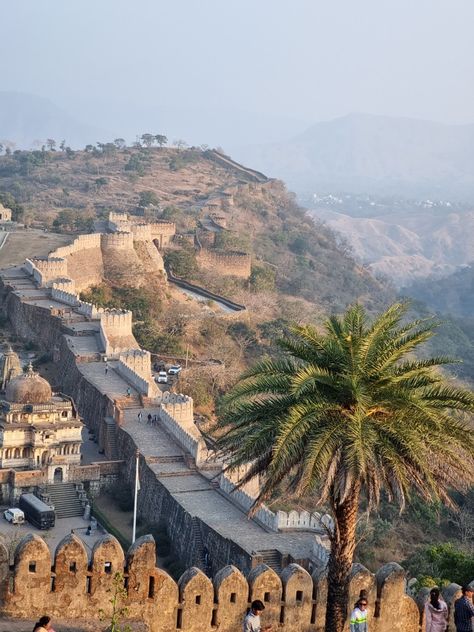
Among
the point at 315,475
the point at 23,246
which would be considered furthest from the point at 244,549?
the point at 23,246

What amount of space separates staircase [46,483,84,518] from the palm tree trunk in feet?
48.9

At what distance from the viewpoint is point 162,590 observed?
42.4 feet

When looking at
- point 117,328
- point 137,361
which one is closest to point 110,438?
point 137,361

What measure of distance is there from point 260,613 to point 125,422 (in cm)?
1836

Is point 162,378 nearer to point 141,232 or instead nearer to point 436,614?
point 141,232

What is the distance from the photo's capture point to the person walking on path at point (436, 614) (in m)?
12.9

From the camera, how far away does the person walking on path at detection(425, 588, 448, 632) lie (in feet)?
42.2

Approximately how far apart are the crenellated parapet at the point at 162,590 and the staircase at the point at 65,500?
570 inches

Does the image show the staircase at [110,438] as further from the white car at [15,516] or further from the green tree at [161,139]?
the green tree at [161,139]

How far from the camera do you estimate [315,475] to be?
1230 cm

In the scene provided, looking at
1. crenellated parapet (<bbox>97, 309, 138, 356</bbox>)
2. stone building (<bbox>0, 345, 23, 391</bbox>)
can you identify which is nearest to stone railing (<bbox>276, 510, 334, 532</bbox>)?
stone building (<bbox>0, 345, 23, 391</bbox>)

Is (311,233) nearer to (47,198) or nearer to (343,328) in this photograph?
(47,198)

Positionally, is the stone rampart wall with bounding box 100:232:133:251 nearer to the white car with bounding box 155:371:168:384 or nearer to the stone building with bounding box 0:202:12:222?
the stone building with bounding box 0:202:12:222

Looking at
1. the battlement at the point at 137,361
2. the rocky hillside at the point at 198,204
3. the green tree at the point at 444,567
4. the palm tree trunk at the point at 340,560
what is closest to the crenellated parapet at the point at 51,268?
the battlement at the point at 137,361
